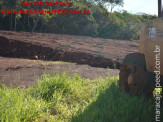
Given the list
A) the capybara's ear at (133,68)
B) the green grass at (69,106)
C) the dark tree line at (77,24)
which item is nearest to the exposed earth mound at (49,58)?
the green grass at (69,106)

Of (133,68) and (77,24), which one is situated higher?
(77,24)

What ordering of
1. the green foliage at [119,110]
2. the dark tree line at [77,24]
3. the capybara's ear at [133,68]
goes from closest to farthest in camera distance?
the green foliage at [119,110] < the capybara's ear at [133,68] < the dark tree line at [77,24]

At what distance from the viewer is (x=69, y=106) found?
3104 mm

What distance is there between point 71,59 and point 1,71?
3527 millimetres

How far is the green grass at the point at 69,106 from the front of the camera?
2.38 m

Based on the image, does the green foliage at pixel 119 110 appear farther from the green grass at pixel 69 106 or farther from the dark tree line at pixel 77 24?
the dark tree line at pixel 77 24

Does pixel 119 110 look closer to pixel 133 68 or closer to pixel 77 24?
pixel 133 68

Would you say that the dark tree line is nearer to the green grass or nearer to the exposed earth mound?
the exposed earth mound

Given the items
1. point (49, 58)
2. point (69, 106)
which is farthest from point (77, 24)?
point (69, 106)

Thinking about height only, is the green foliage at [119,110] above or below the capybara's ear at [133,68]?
below

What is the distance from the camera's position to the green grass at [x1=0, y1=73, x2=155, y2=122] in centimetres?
238

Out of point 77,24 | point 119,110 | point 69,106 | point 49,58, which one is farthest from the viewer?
point 77,24

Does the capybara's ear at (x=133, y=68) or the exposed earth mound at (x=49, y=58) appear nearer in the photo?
the capybara's ear at (x=133, y=68)

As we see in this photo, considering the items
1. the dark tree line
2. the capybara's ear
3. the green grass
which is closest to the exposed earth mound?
the green grass
